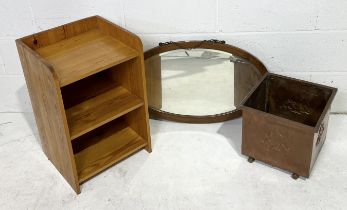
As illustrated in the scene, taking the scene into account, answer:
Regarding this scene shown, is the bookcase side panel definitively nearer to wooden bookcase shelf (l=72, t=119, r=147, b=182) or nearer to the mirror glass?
wooden bookcase shelf (l=72, t=119, r=147, b=182)

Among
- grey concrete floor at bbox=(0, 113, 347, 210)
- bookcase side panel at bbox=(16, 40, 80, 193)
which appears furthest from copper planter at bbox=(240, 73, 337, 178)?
bookcase side panel at bbox=(16, 40, 80, 193)

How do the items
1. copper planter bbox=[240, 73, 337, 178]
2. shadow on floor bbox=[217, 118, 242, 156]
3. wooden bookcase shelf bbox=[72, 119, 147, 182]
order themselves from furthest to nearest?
shadow on floor bbox=[217, 118, 242, 156] → wooden bookcase shelf bbox=[72, 119, 147, 182] → copper planter bbox=[240, 73, 337, 178]

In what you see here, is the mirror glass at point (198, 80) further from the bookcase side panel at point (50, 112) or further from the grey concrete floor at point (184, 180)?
the bookcase side panel at point (50, 112)

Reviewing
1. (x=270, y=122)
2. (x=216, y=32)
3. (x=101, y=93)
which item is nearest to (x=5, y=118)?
(x=101, y=93)

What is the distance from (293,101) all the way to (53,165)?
106 cm

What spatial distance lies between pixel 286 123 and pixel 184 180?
0.45 metres

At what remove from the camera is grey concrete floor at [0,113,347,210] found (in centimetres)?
175

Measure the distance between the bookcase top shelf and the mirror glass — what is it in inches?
11.9

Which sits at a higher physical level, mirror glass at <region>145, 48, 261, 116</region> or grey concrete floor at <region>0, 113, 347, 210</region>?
mirror glass at <region>145, 48, 261, 116</region>

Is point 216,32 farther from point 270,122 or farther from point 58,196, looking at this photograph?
point 58,196

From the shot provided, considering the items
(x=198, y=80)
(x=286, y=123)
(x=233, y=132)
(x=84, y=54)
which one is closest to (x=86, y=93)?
(x=84, y=54)

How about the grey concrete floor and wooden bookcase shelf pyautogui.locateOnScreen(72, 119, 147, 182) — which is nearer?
the grey concrete floor

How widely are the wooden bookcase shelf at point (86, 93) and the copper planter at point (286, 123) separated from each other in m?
0.43

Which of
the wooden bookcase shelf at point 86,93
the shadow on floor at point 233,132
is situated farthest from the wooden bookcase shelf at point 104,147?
the shadow on floor at point 233,132
